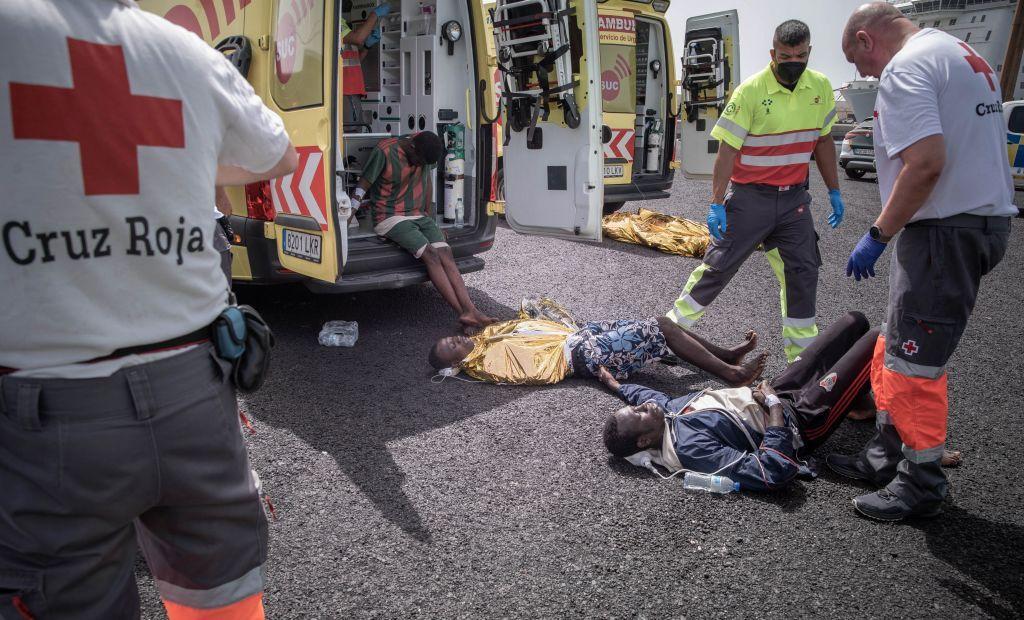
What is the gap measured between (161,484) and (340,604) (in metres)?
1.11

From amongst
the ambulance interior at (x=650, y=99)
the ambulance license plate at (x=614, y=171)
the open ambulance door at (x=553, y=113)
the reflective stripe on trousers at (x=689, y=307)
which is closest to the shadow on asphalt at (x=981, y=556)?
the reflective stripe on trousers at (x=689, y=307)

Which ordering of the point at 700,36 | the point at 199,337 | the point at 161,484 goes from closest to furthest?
the point at 161,484, the point at 199,337, the point at 700,36

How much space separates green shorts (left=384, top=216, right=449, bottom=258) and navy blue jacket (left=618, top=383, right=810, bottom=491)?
2232 mm

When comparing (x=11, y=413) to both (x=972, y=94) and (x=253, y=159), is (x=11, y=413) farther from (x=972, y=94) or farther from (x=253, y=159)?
(x=972, y=94)

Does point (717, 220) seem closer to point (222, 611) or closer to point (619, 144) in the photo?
point (222, 611)

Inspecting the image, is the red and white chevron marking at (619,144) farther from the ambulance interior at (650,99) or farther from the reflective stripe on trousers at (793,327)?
the reflective stripe on trousers at (793,327)

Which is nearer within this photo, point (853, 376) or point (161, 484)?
point (161, 484)

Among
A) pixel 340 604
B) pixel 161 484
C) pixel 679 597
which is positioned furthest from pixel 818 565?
pixel 161 484

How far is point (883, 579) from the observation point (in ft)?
7.67

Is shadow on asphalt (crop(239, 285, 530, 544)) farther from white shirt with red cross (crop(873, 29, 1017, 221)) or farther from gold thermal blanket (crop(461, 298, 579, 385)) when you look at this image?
white shirt with red cross (crop(873, 29, 1017, 221))

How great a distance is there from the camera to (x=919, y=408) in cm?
258

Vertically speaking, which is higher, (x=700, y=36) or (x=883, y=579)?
(x=700, y=36)

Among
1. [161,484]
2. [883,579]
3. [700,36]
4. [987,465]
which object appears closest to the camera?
[161,484]

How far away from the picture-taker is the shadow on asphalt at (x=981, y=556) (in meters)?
2.25
